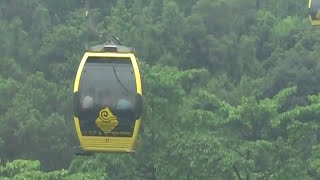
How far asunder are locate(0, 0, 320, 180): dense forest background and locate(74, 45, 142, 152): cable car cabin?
5.98 metres

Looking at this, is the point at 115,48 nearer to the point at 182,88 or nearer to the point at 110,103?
the point at 110,103

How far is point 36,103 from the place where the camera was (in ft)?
100

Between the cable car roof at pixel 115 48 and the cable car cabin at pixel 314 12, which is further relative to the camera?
the cable car cabin at pixel 314 12

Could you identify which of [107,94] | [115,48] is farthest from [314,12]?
[107,94]

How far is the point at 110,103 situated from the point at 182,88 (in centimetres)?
1074

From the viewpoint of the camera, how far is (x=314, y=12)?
1484cm

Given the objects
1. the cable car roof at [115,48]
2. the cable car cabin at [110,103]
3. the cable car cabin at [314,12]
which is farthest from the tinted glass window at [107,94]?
the cable car cabin at [314,12]

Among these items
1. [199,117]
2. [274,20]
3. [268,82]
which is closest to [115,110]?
[199,117]

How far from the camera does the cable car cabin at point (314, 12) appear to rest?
1460 cm

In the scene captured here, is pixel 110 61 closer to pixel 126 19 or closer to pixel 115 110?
pixel 115 110

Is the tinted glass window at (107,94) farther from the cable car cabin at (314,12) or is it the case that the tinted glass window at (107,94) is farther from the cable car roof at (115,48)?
the cable car cabin at (314,12)

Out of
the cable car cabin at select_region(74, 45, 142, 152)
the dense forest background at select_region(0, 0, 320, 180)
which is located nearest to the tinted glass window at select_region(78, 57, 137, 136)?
the cable car cabin at select_region(74, 45, 142, 152)

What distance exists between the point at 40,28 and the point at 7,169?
26.4 m

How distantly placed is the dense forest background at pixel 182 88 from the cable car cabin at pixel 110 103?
5.98m
